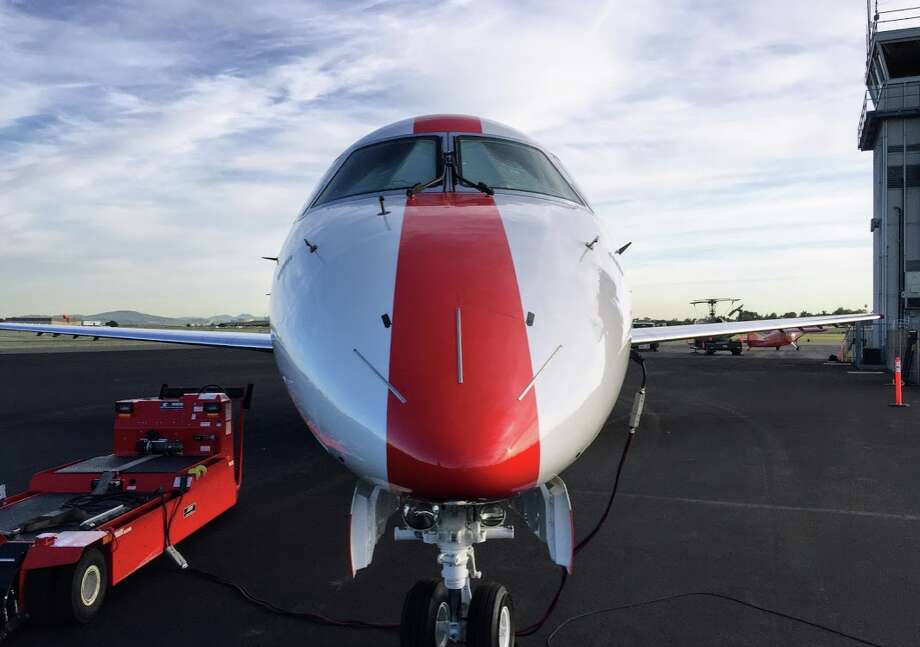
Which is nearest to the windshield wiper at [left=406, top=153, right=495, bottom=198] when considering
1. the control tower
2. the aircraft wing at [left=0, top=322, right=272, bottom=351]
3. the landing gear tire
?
the landing gear tire

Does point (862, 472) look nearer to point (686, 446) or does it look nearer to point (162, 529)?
point (686, 446)

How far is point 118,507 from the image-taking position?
185 inches

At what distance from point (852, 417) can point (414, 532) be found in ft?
35.9

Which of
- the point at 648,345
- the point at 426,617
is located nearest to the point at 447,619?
the point at 426,617

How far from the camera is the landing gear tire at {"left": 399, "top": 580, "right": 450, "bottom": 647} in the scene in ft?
9.14

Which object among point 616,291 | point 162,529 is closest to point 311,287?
point 616,291

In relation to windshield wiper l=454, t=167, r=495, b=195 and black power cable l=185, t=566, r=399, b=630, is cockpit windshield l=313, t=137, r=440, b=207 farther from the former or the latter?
black power cable l=185, t=566, r=399, b=630

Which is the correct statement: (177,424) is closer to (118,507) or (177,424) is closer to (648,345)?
(118,507)

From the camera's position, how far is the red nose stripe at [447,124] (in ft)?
14.2

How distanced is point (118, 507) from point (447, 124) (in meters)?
3.76

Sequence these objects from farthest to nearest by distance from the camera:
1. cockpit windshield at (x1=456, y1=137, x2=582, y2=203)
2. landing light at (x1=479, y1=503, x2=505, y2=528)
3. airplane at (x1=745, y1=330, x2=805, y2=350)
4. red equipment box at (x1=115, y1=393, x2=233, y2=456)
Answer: airplane at (x1=745, y1=330, x2=805, y2=350)
red equipment box at (x1=115, y1=393, x2=233, y2=456)
cockpit windshield at (x1=456, y1=137, x2=582, y2=203)
landing light at (x1=479, y1=503, x2=505, y2=528)

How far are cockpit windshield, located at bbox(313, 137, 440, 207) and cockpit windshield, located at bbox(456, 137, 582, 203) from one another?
0.69 ft

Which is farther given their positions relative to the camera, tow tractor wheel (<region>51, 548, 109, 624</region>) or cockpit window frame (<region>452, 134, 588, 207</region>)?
cockpit window frame (<region>452, 134, 588, 207</region>)

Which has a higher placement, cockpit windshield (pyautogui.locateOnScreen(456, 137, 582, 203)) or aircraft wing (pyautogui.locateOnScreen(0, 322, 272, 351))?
cockpit windshield (pyautogui.locateOnScreen(456, 137, 582, 203))
